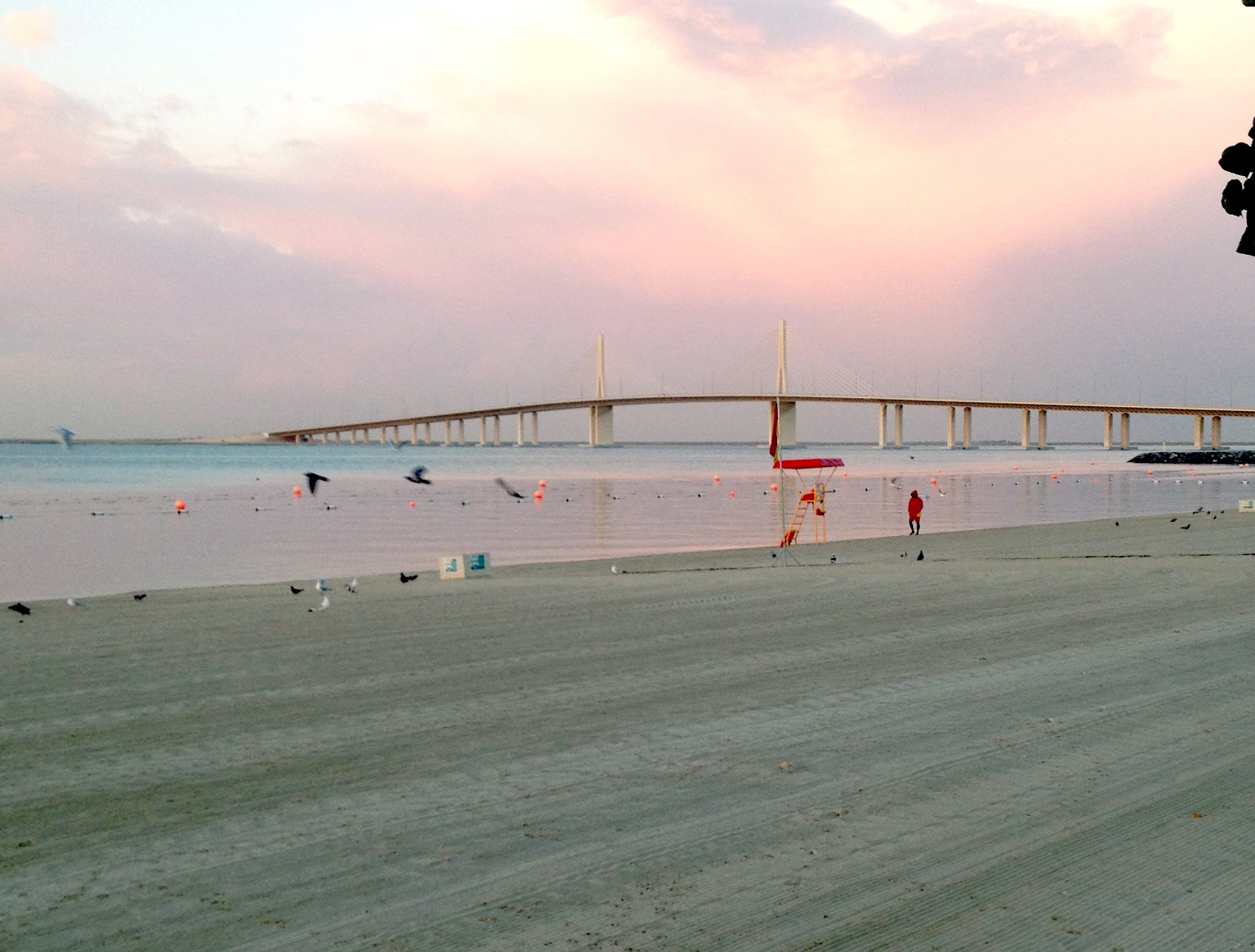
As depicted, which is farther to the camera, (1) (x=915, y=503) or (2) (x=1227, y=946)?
(1) (x=915, y=503)

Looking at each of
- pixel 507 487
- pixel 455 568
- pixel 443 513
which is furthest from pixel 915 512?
pixel 507 487

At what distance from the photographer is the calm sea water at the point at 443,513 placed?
60.8 feet

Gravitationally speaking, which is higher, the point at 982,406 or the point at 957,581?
the point at 982,406

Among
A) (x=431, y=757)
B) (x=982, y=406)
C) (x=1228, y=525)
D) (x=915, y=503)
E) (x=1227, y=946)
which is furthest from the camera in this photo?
(x=982, y=406)

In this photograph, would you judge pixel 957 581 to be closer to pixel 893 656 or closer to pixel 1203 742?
pixel 893 656

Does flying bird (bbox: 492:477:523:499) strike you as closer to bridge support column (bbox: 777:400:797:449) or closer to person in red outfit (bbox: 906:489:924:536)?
person in red outfit (bbox: 906:489:924:536)

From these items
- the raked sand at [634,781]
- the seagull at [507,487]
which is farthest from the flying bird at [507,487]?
the raked sand at [634,781]

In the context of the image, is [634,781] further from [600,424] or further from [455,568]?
[600,424]

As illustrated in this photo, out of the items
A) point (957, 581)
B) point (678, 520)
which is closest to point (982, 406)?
point (678, 520)

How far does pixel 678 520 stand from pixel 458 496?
14.5 metres

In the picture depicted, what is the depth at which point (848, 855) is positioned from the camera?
3.89m

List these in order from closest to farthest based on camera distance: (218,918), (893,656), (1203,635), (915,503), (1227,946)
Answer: (1227,946)
(218,918)
(893,656)
(1203,635)
(915,503)

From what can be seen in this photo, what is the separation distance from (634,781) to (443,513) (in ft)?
89.5

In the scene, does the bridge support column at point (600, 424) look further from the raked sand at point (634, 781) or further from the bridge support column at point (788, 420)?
the raked sand at point (634, 781)
